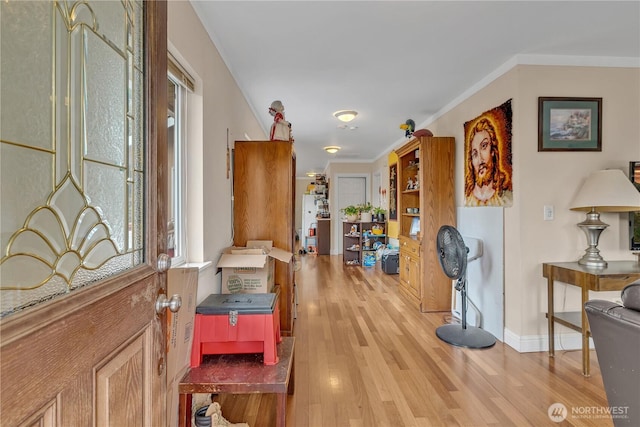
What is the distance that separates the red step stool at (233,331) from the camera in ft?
5.31

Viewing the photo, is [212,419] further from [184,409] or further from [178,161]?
[178,161]

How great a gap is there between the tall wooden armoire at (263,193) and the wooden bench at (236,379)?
1051 mm

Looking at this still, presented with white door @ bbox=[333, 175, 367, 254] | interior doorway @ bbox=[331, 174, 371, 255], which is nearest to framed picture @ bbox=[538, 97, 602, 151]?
interior doorway @ bbox=[331, 174, 371, 255]

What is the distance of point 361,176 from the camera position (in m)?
8.01

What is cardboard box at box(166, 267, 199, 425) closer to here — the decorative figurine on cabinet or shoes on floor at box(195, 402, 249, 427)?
shoes on floor at box(195, 402, 249, 427)

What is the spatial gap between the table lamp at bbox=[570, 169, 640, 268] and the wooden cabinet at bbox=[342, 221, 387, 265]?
13.3ft

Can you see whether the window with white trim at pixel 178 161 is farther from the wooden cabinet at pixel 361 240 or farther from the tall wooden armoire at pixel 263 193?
the wooden cabinet at pixel 361 240

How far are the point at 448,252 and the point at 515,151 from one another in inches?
39.6

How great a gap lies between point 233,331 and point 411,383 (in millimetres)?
1239

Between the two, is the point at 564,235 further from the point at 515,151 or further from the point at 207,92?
the point at 207,92

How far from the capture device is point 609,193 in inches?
91.7

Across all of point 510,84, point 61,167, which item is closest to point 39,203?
point 61,167

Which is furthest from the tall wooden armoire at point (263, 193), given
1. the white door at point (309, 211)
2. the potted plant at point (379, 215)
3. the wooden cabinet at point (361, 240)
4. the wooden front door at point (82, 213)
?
the white door at point (309, 211)

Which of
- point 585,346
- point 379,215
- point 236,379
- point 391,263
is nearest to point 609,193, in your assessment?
point 585,346
